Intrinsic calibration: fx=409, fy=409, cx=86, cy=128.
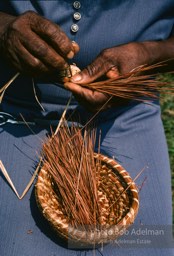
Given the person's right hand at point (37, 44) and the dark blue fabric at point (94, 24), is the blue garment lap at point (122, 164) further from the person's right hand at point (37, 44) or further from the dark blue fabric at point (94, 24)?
the person's right hand at point (37, 44)

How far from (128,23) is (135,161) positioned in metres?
0.49

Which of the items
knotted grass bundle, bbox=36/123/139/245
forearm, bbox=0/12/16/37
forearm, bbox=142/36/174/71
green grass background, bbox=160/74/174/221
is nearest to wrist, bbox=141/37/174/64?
forearm, bbox=142/36/174/71

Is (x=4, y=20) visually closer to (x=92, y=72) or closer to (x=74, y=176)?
(x=92, y=72)

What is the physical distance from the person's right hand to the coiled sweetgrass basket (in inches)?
13.4

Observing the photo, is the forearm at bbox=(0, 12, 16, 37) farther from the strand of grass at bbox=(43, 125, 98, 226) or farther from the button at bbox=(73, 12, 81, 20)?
the strand of grass at bbox=(43, 125, 98, 226)

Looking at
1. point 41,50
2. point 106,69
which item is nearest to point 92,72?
point 106,69

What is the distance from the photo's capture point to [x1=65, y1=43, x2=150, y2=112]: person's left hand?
122 centimetres

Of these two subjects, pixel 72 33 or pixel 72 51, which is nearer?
pixel 72 51

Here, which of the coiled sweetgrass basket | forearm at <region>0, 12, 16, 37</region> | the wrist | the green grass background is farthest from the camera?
the green grass background

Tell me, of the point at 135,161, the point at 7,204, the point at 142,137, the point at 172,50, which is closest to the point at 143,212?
the point at 135,161

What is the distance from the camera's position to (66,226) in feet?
3.71

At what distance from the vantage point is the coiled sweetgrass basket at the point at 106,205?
3.74ft

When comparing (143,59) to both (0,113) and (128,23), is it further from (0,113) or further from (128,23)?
(0,113)

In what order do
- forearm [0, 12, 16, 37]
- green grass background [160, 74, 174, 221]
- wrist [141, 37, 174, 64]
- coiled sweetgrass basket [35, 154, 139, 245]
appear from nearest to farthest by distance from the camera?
coiled sweetgrass basket [35, 154, 139, 245] → forearm [0, 12, 16, 37] → wrist [141, 37, 174, 64] → green grass background [160, 74, 174, 221]
